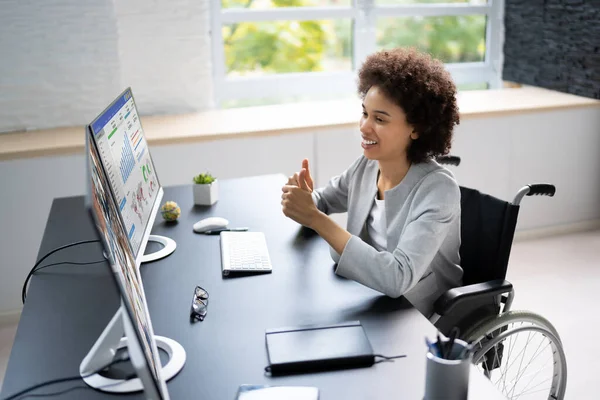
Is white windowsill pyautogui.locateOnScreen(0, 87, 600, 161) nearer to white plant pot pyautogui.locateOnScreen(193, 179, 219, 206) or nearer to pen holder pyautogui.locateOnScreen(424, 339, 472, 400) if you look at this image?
white plant pot pyautogui.locateOnScreen(193, 179, 219, 206)

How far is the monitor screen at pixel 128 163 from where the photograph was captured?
1375 millimetres

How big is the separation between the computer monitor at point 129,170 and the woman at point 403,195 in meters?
0.36

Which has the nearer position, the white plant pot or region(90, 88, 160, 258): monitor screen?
region(90, 88, 160, 258): monitor screen

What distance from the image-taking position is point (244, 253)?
67.9 inches

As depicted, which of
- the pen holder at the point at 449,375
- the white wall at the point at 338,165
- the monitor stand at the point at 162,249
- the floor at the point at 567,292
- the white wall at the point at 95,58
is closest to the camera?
the pen holder at the point at 449,375

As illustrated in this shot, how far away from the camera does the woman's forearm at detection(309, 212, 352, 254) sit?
1523 mm

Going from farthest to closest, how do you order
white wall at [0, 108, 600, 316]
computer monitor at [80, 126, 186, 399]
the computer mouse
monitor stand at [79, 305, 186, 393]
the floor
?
1. white wall at [0, 108, 600, 316]
2. the floor
3. the computer mouse
4. monitor stand at [79, 305, 186, 393]
5. computer monitor at [80, 126, 186, 399]

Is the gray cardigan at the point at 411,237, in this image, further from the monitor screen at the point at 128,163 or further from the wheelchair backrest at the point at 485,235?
the monitor screen at the point at 128,163

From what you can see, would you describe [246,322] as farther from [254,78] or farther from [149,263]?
[254,78]

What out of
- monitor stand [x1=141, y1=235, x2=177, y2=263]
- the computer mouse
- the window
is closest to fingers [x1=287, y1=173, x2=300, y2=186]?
the computer mouse

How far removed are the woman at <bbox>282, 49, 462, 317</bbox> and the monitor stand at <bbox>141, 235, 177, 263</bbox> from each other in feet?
1.23

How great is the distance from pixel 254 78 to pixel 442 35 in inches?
49.3

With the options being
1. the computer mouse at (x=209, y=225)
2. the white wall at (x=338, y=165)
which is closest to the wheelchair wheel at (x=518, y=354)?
the computer mouse at (x=209, y=225)

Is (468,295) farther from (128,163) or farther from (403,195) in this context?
(128,163)
